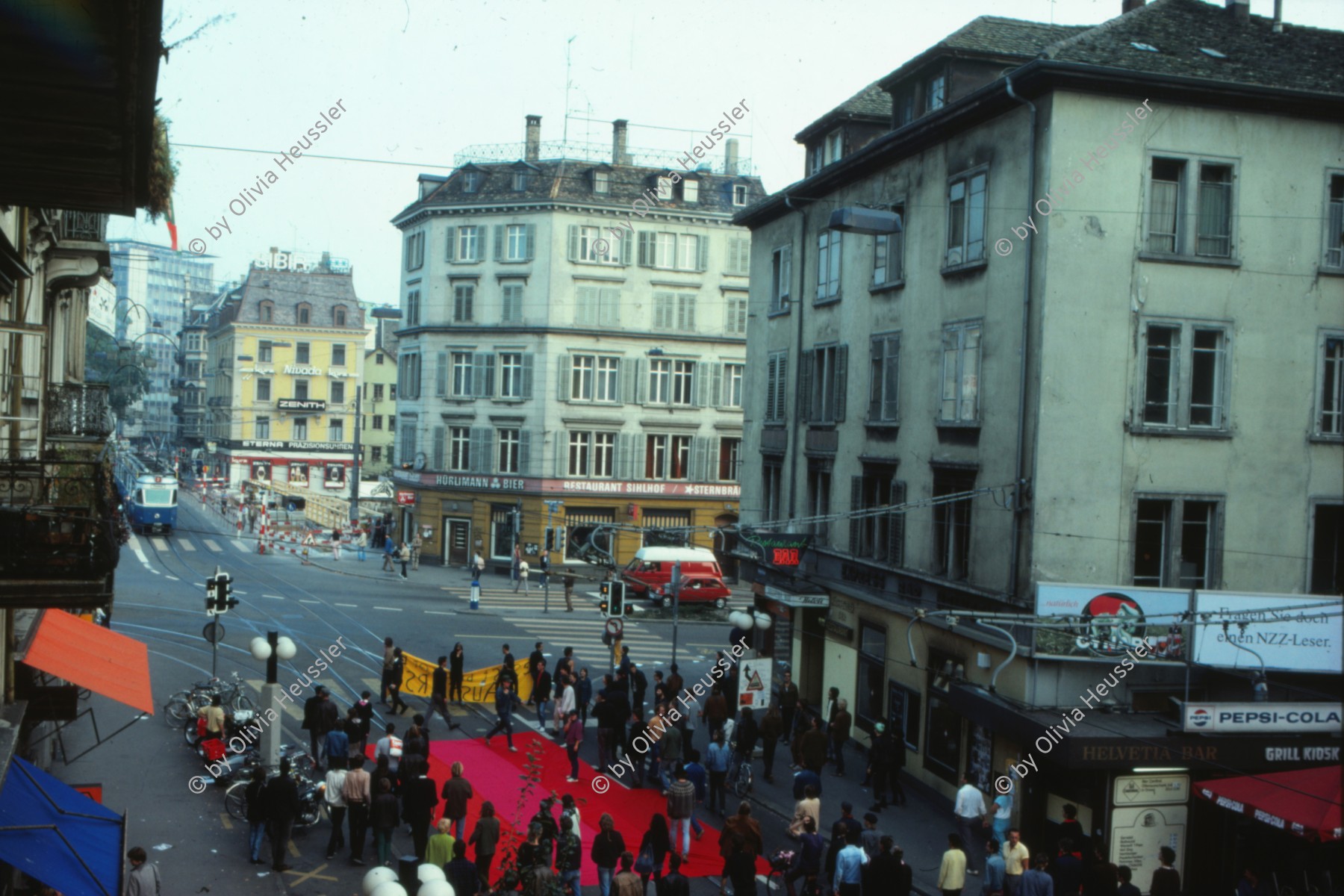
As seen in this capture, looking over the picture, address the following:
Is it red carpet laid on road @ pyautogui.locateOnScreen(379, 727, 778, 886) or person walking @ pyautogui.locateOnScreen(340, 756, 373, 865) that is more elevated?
person walking @ pyautogui.locateOnScreen(340, 756, 373, 865)

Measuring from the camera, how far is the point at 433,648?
107ft

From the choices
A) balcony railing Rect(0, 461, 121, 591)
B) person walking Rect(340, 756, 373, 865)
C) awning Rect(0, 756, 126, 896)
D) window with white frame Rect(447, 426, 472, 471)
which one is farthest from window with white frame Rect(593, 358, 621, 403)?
balcony railing Rect(0, 461, 121, 591)

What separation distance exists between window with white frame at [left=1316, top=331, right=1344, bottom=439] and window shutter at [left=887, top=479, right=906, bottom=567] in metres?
7.89

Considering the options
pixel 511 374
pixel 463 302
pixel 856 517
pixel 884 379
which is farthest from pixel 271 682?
pixel 463 302

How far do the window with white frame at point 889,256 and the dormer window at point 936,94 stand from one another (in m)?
2.21

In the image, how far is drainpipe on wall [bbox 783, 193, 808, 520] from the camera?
3045cm

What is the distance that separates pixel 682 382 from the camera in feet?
185

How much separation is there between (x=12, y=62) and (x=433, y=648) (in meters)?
27.5

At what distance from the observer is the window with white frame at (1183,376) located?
19609 millimetres

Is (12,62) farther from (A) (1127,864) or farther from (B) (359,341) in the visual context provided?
(B) (359,341)

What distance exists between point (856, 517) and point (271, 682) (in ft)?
44.2

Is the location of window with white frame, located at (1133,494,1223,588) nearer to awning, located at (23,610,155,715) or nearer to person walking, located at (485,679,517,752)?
person walking, located at (485,679,517,752)

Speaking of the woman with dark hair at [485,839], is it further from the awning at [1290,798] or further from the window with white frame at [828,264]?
the window with white frame at [828,264]

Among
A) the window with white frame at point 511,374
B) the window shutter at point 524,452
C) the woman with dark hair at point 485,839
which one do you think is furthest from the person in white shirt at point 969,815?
the window with white frame at point 511,374
